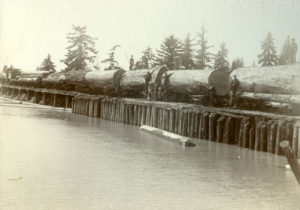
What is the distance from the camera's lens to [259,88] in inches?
647

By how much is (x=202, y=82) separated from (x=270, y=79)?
3.41m

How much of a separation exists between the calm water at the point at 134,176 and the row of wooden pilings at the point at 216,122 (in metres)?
0.57

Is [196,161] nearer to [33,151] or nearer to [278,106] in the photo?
[33,151]

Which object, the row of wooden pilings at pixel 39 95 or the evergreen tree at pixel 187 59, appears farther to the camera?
the row of wooden pilings at pixel 39 95

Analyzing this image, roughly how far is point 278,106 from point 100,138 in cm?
644

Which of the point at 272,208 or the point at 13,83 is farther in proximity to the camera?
the point at 13,83

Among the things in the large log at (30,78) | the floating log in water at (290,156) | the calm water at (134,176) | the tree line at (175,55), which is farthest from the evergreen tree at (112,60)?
the floating log in water at (290,156)

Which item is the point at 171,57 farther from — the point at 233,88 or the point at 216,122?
the point at 216,122

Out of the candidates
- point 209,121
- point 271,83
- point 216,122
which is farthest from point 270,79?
point 209,121

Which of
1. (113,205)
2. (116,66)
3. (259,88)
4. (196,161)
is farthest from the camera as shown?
(116,66)

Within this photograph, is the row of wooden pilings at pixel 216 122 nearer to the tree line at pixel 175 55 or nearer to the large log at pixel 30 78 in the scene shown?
the tree line at pixel 175 55

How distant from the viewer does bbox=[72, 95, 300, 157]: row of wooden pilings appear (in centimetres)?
1141

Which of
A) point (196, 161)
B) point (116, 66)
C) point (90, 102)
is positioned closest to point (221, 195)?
point (196, 161)

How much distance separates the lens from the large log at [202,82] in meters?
18.2
